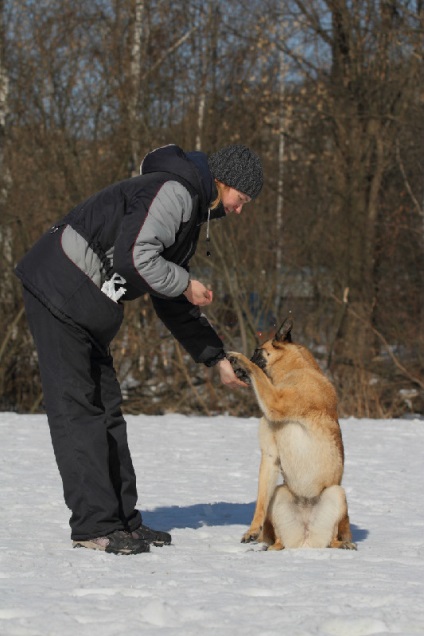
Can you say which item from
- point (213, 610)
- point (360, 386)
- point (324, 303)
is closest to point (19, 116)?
point (324, 303)

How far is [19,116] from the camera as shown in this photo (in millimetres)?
14930

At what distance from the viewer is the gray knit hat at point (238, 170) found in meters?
4.19

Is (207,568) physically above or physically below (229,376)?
below

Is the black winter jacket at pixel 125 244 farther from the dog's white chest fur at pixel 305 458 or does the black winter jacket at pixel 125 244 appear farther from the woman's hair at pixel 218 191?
the dog's white chest fur at pixel 305 458

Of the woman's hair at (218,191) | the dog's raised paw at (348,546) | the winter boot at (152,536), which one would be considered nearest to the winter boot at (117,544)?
the winter boot at (152,536)

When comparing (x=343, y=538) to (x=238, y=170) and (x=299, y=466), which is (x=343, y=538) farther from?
(x=238, y=170)

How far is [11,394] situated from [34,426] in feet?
12.1

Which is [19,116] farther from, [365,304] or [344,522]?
[344,522]

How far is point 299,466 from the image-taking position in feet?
14.9

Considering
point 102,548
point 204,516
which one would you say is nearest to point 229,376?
point 102,548

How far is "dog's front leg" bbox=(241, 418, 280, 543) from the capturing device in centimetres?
459

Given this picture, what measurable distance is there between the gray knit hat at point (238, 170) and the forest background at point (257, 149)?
22.5ft

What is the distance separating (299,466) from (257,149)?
1362cm

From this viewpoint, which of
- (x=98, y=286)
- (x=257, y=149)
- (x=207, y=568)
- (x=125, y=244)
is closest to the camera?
(x=207, y=568)
